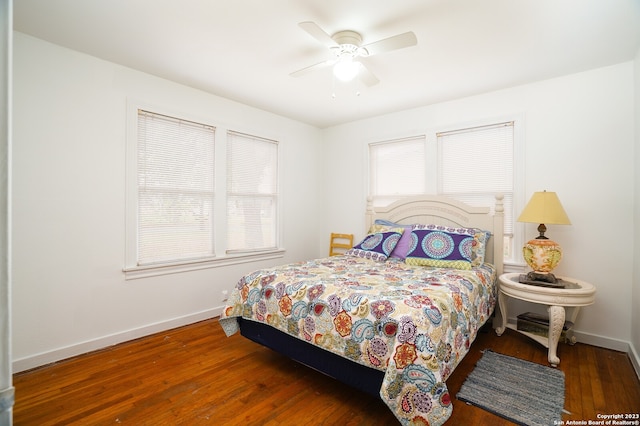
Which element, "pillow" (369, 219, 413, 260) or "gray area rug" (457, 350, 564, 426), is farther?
"pillow" (369, 219, 413, 260)

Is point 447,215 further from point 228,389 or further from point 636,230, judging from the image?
point 228,389

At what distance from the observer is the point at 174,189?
327 centimetres

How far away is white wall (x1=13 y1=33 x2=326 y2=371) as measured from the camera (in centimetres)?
238

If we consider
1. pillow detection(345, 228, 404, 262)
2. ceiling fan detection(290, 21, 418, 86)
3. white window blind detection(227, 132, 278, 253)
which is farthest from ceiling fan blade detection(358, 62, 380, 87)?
white window blind detection(227, 132, 278, 253)

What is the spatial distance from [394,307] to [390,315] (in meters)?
0.06

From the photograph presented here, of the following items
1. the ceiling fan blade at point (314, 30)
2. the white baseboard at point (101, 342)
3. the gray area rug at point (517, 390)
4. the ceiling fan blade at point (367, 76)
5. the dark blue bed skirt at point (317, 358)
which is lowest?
the gray area rug at point (517, 390)

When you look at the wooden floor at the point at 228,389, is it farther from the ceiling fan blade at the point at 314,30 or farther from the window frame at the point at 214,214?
the ceiling fan blade at the point at 314,30

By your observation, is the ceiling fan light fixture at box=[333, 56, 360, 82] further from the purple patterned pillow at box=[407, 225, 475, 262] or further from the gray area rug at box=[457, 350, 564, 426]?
the gray area rug at box=[457, 350, 564, 426]

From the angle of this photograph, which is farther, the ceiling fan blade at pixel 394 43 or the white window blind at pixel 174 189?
the white window blind at pixel 174 189

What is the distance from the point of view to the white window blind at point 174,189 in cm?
307

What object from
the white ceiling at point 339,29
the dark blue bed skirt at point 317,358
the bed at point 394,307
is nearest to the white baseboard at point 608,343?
the bed at point 394,307

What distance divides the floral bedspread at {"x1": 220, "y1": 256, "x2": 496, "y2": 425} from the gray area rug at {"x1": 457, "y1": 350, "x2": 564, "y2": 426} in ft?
1.03

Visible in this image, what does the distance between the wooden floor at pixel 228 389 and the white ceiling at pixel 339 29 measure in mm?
2508

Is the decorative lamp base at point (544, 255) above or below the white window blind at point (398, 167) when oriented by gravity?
below
